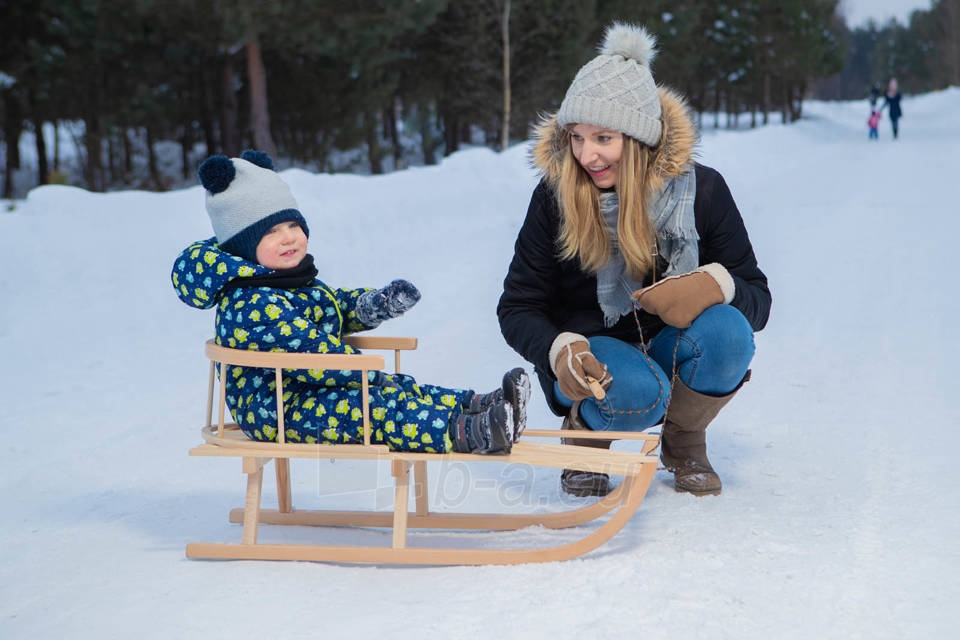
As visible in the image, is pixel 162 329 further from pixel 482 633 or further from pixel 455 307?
pixel 482 633

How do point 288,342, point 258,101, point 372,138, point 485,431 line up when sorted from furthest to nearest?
point 372,138, point 258,101, point 288,342, point 485,431

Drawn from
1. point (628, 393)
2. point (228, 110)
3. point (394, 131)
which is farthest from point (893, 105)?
point (628, 393)

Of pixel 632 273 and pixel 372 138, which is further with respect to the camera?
pixel 372 138

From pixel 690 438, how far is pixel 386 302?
108 cm

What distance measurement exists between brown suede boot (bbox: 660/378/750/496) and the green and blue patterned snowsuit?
73 cm

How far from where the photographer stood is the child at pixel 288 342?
2516 mm

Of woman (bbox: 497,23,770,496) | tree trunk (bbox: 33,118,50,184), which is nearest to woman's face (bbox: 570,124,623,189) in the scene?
woman (bbox: 497,23,770,496)

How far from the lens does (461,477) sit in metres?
3.32

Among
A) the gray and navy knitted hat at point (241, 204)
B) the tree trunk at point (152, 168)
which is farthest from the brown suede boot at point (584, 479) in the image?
the tree trunk at point (152, 168)

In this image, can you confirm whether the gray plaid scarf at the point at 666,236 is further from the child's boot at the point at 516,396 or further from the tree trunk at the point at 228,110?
the tree trunk at the point at 228,110

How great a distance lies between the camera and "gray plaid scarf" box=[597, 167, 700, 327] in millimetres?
2836

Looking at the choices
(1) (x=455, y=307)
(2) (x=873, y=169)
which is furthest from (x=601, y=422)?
(2) (x=873, y=169)

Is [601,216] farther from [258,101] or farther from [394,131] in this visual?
[394,131]

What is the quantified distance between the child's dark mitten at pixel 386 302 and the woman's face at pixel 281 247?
267 millimetres
